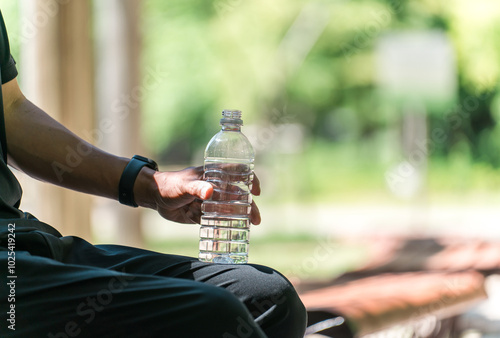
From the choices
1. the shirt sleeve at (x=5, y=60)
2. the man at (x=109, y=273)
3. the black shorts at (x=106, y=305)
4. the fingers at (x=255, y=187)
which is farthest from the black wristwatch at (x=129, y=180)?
the black shorts at (x=106, y=305)

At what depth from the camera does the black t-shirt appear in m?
1.98

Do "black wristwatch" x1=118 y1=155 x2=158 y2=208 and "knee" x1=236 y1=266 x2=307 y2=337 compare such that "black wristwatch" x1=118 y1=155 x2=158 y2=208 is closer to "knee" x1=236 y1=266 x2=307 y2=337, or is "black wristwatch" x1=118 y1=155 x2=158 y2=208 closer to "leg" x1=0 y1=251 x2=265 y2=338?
"knee" x1=236 y1=266 x2=307 y2=337

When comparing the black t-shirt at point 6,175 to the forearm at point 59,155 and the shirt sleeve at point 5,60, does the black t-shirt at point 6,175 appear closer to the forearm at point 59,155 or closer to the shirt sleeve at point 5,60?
the shirt sleeve at point 5,60

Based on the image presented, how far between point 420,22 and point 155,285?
21084mm

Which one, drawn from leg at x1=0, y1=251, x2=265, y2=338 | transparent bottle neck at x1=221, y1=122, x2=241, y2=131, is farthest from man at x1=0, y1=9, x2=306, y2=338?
transparent bottle neck at x1=221, y1=122, x2=241, y2=131

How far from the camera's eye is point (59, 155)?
230cm

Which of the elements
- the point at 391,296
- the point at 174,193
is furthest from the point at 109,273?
the point at 391,296

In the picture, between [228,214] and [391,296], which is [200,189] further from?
[391,296]

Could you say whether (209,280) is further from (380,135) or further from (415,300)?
(380,135)

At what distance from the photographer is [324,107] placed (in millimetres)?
26578

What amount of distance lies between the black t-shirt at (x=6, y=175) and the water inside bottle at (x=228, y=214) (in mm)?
584

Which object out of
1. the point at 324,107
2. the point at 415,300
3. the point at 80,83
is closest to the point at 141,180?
the point at 415,300

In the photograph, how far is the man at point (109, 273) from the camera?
1.60 metres

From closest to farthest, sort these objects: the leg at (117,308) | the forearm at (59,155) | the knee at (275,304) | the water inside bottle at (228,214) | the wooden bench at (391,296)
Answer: the leg at (117,308) → the knee at (275,304) → the forearm at (59,155) → the water inside bottle at (228,214) → the wooden bench at (391,296)
